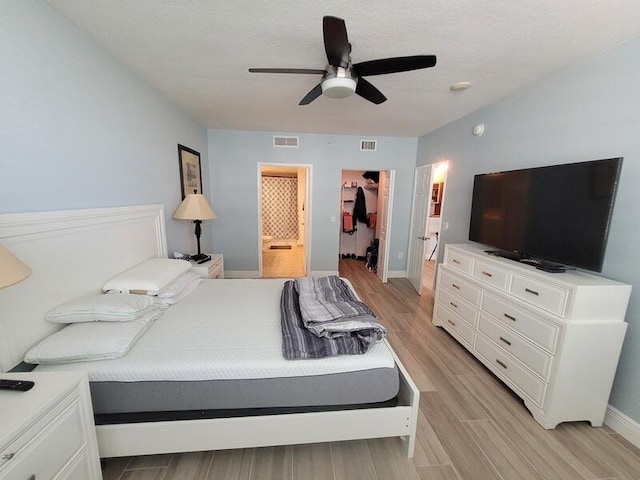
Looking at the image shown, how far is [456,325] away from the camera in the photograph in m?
2.51

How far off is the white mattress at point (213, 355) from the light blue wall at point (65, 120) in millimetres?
885

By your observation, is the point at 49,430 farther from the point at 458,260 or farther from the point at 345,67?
the point at 458,260

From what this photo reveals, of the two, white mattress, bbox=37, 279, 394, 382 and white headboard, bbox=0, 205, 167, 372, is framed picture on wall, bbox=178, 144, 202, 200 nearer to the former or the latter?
white headboard, bbox=0, 205, 167, 372

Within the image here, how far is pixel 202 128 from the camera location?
12.1ft

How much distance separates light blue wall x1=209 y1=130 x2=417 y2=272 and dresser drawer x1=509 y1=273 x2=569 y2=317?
263 cm

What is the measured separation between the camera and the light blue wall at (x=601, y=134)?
155 centimetres

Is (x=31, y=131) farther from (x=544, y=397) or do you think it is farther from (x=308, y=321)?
(x=544, y=397)

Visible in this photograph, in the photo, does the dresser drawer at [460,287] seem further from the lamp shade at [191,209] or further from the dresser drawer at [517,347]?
the lamp shade at [191,209]

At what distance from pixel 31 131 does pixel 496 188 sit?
3294mm

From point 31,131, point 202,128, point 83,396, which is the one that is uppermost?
point 202,128

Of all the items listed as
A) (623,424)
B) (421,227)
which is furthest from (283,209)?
(623,424)

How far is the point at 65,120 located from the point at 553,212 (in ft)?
10.6

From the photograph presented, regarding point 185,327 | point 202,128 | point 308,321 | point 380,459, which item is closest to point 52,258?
point 185,327

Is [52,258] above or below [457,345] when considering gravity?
above
